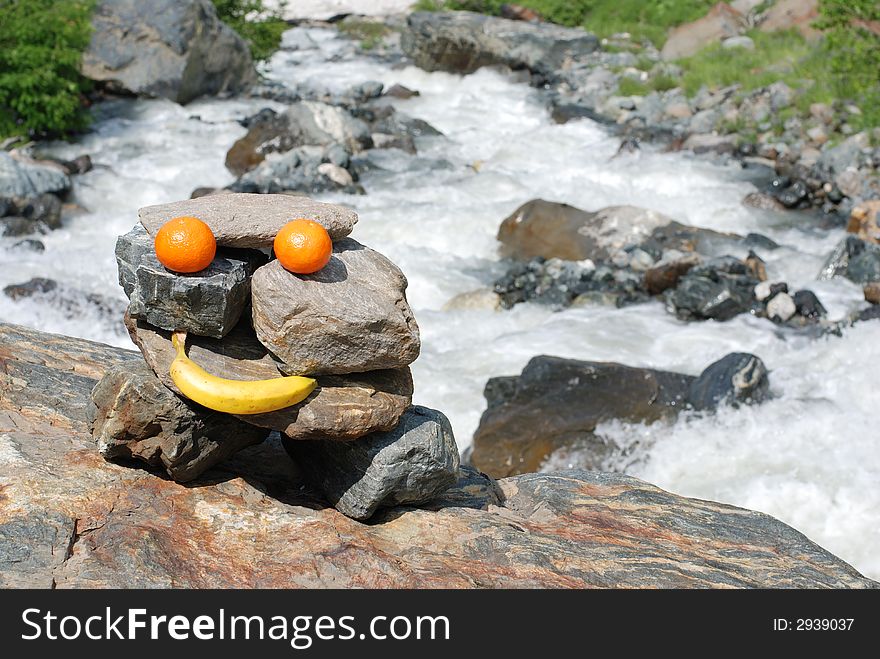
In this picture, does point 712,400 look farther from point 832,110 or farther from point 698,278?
point 832,110

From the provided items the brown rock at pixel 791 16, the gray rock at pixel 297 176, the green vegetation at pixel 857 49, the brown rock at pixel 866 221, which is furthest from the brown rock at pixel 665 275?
the brown rock at pixel 791 16

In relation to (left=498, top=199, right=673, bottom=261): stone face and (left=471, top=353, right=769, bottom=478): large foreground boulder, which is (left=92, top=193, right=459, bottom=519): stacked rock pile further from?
(left=498, top=199, right=673, bottom=261): stone face

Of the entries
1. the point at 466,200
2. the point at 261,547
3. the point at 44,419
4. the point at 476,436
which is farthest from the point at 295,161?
the point at 261,547

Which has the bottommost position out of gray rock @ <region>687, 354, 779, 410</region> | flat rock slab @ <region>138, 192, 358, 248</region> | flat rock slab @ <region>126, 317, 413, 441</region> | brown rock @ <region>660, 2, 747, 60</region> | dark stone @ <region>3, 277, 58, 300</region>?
dark stone @ <region>3, 277, 58, 300</region>

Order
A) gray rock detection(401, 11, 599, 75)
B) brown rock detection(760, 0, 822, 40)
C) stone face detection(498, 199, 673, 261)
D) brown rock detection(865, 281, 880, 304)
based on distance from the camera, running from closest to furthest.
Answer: brown rock detection(865, 281, 880, 304) → stone face detection(498, 199, 673, 261) → brown rock detection(760, 0, 822, 40) → gray rock detection(401, 11, 599, 75)

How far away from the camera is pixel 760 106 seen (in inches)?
877

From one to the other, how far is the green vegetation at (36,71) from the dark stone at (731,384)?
15.7m

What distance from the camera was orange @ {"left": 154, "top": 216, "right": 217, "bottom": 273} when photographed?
4242mm

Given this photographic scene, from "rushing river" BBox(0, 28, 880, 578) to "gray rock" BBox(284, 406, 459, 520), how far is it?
4516mm

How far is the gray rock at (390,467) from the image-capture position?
482 centimetres

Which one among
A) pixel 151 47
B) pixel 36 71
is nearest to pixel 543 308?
pixel 36 71

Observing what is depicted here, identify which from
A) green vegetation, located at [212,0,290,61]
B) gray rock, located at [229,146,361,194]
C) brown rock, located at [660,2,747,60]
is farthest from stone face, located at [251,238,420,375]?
brown rock, located at [660,2,747,60]

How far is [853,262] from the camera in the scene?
1449cm

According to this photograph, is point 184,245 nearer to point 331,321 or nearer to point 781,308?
point 331,321
